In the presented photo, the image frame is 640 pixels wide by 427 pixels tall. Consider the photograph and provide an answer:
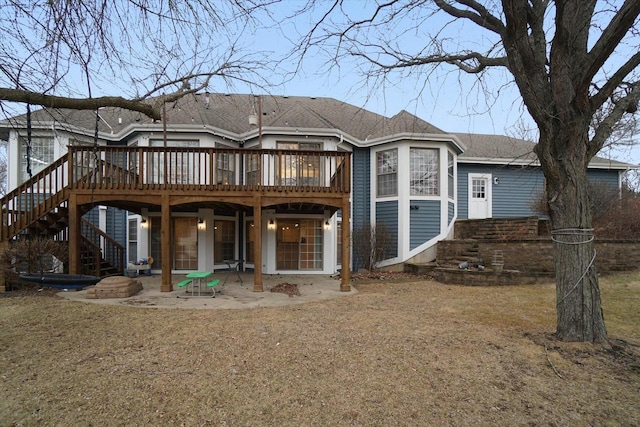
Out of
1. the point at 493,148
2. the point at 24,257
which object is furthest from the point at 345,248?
the point at 493,148

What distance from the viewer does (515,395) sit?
10.5 feet

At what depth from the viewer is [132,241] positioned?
11898 millimetres

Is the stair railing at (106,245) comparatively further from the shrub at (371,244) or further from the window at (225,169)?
the shrub at (371,244)

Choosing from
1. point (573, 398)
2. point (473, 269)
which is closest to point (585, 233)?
point (573, 398)

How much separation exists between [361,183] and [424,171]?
2.53 meters

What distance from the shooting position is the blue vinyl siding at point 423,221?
1201cm

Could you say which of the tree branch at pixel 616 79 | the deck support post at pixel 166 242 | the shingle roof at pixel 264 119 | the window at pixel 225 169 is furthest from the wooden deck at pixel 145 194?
the tree branch at pixel 616 79

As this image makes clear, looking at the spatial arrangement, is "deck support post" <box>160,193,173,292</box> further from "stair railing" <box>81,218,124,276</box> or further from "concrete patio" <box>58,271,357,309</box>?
"stair railing" <box>81,218,124,276</box>

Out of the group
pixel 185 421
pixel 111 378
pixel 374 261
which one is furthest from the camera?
pixel 374 261

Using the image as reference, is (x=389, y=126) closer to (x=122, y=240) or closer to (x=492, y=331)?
(x=492, y=331)

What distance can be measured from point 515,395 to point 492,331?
1984 mm

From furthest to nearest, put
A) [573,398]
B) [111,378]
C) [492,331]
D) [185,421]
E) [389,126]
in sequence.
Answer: [389,126] < [492,331] < [111,378] < [573,398] < [185,421]

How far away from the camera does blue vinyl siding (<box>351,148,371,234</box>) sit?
12.9 m

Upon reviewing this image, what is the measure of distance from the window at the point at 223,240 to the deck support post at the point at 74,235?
4.31 meters
